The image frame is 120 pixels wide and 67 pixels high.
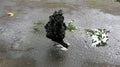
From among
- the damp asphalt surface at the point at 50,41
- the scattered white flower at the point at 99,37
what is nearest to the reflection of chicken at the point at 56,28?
the damp asphalt surface at the point at 50,41

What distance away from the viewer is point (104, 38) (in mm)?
7812

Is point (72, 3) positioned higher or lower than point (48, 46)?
higher

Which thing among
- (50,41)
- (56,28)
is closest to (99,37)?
(50,41)

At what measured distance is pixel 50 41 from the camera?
7555mm

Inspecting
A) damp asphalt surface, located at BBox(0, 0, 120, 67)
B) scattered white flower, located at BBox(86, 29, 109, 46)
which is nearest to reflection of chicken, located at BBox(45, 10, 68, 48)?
damp asphalt surface, located at BBox(0, 0, 120, 67)

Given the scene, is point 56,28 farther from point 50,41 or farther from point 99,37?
point 99,37

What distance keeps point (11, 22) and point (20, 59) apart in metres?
2.59

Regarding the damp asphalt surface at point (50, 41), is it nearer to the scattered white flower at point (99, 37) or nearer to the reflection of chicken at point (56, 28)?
the scattered white flower at point (99, 37)

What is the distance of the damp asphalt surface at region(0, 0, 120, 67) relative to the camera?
6660 mm

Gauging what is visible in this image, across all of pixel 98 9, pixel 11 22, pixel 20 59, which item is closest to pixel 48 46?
pixel 20 59

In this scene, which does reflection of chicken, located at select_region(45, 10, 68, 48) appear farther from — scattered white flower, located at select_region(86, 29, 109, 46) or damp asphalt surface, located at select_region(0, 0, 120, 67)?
scattered white flower, located at select_region(86, 29, 109, 46)

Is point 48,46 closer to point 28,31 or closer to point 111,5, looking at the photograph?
point 28,31

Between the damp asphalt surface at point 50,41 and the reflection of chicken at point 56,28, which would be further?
the reflection of chicken at point 56,28

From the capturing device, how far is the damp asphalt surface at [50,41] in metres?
6.66
